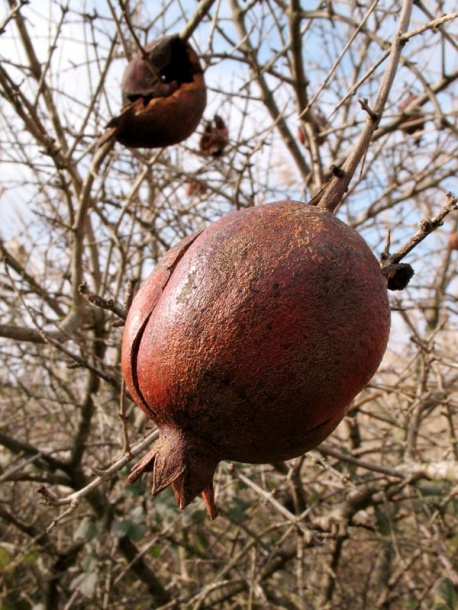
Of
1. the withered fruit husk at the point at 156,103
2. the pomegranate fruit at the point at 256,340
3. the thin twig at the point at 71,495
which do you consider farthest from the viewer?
the withered fruit husk at the point at 156,103

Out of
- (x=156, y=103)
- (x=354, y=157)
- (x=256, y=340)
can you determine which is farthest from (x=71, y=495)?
(x=156, y=103)

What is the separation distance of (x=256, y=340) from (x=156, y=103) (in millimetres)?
974

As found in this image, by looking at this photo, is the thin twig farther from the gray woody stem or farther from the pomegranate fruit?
the gray woody stem

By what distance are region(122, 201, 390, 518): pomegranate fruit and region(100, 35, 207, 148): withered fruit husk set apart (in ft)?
2.61

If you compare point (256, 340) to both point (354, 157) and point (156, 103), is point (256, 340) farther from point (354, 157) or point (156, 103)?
point (156, 103)

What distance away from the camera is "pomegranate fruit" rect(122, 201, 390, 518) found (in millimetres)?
579

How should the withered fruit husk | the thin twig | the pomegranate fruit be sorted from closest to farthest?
the pomegranate fruit < the thin twig < the withered fruit husk

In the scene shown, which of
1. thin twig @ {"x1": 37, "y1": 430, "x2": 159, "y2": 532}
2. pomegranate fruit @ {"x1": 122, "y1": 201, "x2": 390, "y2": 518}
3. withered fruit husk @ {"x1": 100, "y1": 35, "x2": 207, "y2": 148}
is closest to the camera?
pomegranate fruit @ {"x1": 122, "y1": 201, "x2": 390, "y2": 518}

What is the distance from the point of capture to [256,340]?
22.7 inches

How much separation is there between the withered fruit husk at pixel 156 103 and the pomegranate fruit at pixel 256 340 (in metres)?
0.80

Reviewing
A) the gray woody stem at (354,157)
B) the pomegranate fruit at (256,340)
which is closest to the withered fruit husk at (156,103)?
the gray woody stem at (354,157)

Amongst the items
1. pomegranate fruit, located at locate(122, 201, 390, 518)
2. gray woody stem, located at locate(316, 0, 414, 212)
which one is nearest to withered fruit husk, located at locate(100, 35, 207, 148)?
gray woody stem, located at locate(316, 0, 414, 212)

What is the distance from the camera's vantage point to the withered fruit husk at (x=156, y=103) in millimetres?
1360

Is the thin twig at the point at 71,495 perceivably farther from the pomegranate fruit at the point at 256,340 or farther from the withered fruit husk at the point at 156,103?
the withered fruit husk at the point at 156,103
